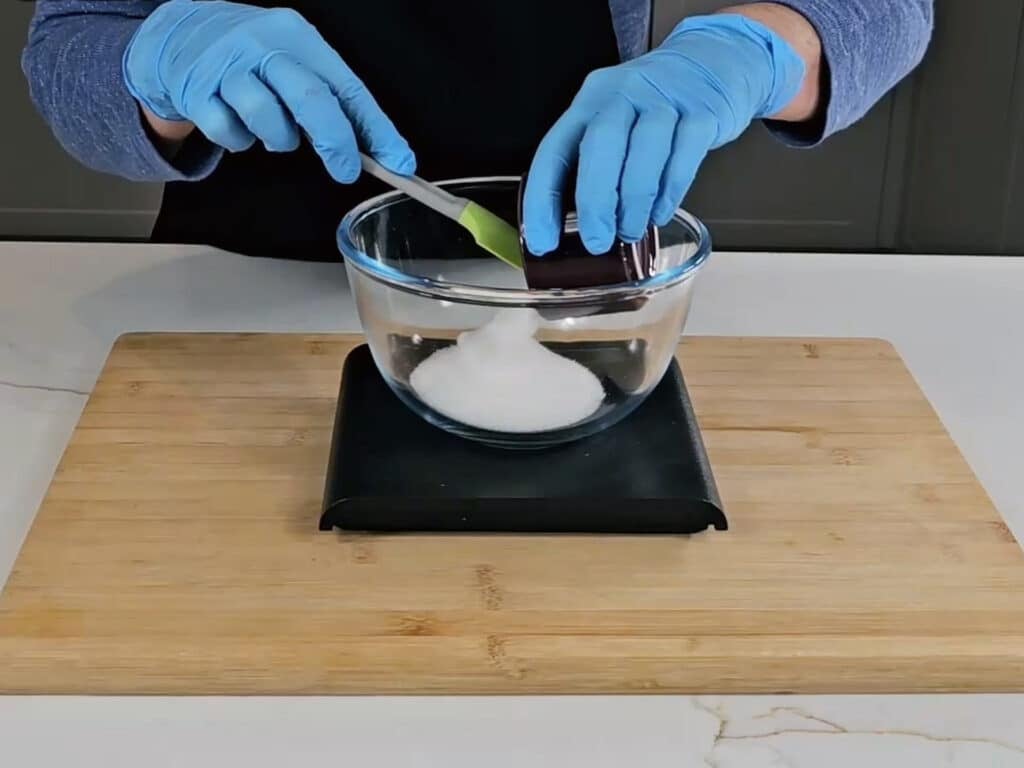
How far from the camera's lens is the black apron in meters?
1.23

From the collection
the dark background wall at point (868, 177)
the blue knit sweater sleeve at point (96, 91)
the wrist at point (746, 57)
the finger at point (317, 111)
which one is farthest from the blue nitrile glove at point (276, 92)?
the dark background wall at point (868, 177)

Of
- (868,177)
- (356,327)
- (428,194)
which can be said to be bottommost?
(868,177)

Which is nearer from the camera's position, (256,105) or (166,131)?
(256,105)

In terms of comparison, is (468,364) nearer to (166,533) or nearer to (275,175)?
(166,533)

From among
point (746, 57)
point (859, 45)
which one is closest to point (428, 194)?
point (746, 57)

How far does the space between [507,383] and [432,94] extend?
1.70 feet

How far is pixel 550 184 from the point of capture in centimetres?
79

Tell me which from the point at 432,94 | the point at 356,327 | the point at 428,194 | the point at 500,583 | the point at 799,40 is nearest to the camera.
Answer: the point at 500,583

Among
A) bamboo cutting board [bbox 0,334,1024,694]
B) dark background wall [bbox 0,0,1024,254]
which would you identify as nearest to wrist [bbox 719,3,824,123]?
bamboo cutting board [bbox 0,334,1024,694]

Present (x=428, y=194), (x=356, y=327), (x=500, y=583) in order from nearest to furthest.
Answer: (x=500, y=583)
(x=428, y=194)
(x=356, y=327)

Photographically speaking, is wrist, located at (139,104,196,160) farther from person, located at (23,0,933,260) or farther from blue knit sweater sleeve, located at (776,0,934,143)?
blue knit sweater sleeve, located at (776,0,934,143)

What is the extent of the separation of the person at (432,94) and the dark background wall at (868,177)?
4.37 ft

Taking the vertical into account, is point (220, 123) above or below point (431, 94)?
above

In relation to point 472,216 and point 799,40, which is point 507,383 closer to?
point 472,216
